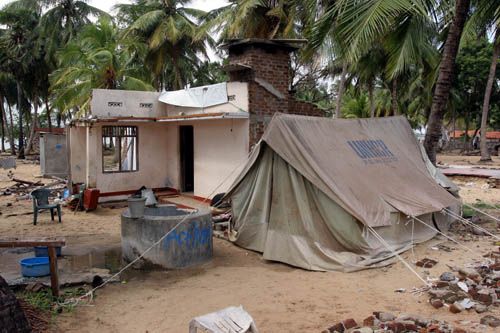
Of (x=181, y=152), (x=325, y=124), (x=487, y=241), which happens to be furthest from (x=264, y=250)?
(x=181, y=152)

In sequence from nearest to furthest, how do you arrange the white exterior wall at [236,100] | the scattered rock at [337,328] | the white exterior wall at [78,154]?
the scattered rock at [337,328]
the white exterior wall at [236,100]
the white exterior wall at [78,154]

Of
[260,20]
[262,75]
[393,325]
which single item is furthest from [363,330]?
[260,20]

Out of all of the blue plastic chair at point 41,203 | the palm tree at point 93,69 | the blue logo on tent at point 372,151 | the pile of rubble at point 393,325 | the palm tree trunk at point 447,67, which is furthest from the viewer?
the palm tree at point 93,69

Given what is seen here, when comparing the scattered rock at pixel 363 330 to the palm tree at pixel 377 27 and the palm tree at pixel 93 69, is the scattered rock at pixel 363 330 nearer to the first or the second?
the palm tree at pixel 377 27

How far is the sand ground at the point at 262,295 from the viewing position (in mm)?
4910

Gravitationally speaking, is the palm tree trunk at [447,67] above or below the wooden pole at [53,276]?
above

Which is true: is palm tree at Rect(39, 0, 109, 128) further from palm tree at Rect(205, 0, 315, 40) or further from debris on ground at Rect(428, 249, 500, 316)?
debris on ground at Rect(428, 249, 500, 316)

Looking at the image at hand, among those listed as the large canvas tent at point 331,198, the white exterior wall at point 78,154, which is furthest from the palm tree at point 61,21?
the large canvas tent at point 331,198

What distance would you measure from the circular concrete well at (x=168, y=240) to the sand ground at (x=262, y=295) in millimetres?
202

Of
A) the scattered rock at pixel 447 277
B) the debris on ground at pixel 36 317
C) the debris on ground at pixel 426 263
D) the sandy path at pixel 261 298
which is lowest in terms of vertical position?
the sandy path at pixel 261 298

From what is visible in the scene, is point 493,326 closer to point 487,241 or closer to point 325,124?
point 487,241

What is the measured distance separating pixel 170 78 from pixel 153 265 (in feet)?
89.6

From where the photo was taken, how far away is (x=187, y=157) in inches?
531

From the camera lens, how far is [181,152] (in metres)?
13.3
